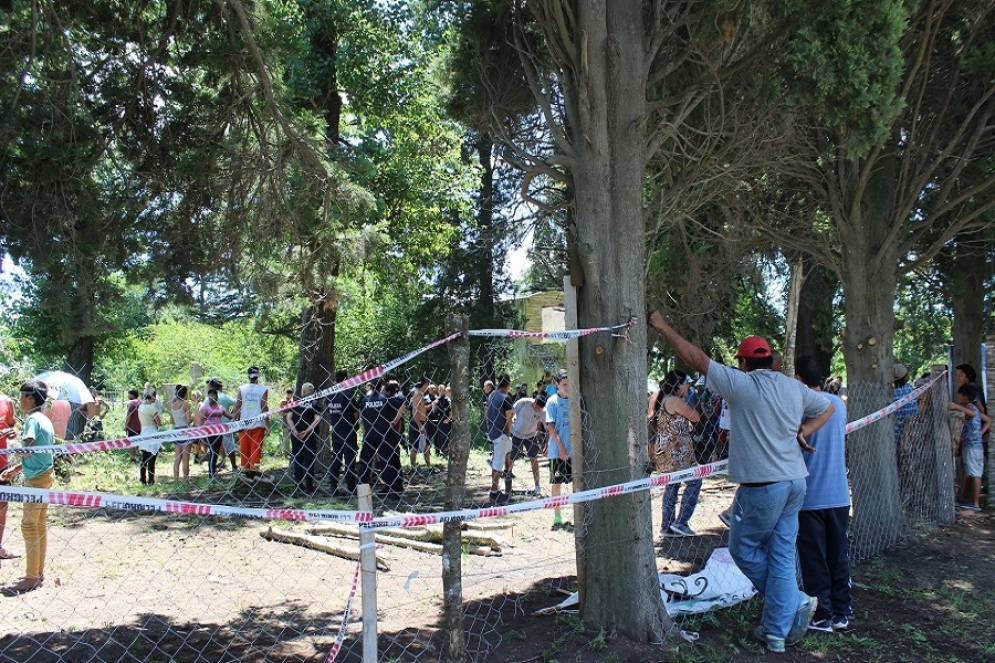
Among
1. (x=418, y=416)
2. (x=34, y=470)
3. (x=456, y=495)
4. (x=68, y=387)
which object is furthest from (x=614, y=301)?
(x=68, y=387)

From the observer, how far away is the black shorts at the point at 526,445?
11.7 meters

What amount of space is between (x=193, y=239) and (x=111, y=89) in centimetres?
150

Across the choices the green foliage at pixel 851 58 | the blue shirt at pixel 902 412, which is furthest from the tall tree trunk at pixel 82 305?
the blue shirt at pixel 902 412

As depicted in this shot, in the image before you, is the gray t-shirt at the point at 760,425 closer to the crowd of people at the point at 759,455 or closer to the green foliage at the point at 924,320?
the crowd of people at the point at 759,455

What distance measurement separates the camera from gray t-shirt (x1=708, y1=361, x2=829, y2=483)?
4.86 m

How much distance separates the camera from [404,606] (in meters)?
5.98

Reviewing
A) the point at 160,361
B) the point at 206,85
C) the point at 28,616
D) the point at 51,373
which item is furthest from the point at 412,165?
the point at 160,361

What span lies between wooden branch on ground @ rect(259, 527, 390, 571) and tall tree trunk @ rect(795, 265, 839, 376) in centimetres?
1417

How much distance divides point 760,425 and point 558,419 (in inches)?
215

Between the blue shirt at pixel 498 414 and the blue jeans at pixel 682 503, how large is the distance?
3.10 metres

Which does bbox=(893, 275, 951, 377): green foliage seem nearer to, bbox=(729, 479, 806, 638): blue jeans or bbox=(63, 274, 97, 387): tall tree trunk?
bbox=(729, 479, 806, 638): blue jeans

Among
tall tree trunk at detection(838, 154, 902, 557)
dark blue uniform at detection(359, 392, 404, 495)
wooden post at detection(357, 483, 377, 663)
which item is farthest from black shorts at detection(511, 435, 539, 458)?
wooden post at detection(357, 483, 377, 663)

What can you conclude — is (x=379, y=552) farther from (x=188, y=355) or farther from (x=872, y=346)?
(x=188, y=355)

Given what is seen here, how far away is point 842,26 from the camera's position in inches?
194
